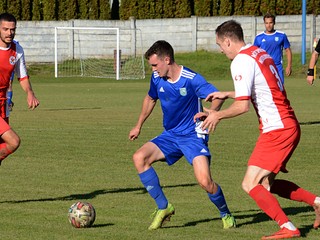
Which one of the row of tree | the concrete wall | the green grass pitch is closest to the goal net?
the concrete wall

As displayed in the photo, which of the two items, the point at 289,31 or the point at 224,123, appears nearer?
the point at 224,123

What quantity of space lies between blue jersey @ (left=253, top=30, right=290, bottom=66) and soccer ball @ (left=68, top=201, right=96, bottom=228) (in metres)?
10.8

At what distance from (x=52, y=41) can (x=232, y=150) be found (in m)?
33.1

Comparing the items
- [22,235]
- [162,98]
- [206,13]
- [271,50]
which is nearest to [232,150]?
[271,50]

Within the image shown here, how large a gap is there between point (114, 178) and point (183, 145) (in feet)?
11.9

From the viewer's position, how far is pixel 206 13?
2026 inches

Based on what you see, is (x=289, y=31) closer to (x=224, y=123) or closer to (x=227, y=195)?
(x=224, y=123)

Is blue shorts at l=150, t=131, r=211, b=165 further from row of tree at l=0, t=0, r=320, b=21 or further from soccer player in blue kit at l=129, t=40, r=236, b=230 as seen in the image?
row of tree at l=0, t=0, r=320, b=21

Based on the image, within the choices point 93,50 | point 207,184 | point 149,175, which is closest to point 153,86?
point 149,175

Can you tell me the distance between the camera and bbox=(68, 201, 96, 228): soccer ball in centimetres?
901

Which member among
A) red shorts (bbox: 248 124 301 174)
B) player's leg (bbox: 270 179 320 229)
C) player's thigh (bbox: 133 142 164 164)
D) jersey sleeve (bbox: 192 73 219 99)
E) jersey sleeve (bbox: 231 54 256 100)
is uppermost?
jersey sleeve (bbox: 231 54 256 100)

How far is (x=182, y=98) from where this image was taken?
931cm

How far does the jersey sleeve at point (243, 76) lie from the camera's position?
25.9ft

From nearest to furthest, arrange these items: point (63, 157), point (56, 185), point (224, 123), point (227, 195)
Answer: point (227, 195) < point (56, 185) < point (63, 157) < point (224, 123)
